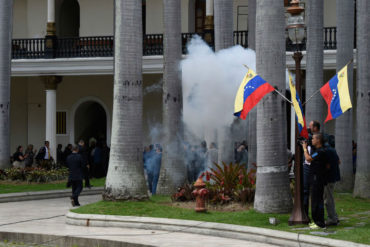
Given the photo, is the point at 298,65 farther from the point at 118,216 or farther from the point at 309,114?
the point at 309,114

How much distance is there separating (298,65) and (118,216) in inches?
171

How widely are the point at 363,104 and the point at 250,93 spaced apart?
5.92m

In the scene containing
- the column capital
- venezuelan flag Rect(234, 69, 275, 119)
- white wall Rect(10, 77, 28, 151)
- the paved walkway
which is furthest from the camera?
white wall Rect(10, 77, 28, 151)

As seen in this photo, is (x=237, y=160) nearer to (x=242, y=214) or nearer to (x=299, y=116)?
(x=242, y=214)

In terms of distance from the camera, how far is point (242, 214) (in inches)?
512

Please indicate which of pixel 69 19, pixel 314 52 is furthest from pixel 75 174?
pixel 69 19

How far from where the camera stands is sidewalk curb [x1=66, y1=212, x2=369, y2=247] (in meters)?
10.3

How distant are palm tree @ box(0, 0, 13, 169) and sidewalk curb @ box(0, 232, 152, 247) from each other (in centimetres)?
1190

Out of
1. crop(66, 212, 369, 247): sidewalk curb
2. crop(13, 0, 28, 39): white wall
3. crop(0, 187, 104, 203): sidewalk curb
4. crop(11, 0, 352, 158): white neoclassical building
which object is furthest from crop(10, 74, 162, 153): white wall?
crop(66, 212, 369, 247): sidewalk curb

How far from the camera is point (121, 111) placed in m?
15.2

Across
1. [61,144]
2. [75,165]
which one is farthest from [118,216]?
[61,144]

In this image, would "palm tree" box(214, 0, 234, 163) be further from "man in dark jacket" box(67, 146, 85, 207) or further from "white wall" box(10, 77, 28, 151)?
"white wall" box(10, 77, 28, 151)

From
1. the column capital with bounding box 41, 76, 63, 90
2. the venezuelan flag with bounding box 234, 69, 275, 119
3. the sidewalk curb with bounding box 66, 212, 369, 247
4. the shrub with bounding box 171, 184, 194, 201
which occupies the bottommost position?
the sidewalk curb with bounding box 66, 212, 369, 247

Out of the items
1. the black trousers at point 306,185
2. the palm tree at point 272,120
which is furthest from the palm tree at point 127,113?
the black trousers at point 306,185
